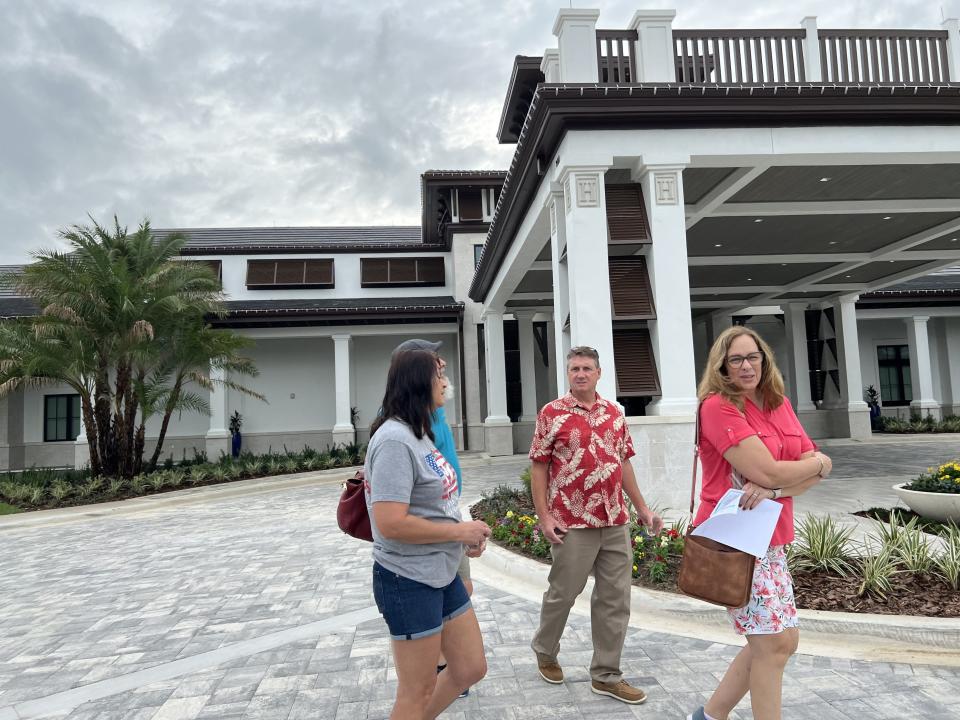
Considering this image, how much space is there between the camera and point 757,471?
2.26m

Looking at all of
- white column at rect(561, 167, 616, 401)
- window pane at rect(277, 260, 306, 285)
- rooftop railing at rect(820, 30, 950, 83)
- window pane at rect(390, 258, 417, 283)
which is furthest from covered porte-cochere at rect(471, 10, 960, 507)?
window pane at rect(277, 260, 306, 285)

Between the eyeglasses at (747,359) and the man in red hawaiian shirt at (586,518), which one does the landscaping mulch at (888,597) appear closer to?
the man in red hawaiian shirt at (586,518)

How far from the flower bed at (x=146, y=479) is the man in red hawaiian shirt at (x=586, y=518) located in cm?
1288

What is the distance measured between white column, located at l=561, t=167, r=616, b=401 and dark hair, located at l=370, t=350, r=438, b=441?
575cm

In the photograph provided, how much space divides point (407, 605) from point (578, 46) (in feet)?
27.0

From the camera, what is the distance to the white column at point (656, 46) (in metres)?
8.29

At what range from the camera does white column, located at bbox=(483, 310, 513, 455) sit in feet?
61.5

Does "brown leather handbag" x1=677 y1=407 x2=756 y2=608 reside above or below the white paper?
below

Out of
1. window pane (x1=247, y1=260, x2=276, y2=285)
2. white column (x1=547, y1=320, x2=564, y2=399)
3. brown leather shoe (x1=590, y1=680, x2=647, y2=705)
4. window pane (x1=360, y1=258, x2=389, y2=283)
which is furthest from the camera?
window pane (x1=360, y1=258, x2=389, y2=283)

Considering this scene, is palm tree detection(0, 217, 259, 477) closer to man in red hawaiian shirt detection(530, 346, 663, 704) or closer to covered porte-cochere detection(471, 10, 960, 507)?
covered porte-cochere detection(471, 10, 960, 507)

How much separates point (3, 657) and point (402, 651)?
153 inches

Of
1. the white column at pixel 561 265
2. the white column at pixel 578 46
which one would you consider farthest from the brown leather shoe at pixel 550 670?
the white column at pixel 578 46

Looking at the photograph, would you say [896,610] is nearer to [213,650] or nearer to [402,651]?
[402,651]

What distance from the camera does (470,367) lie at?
2123 cm
